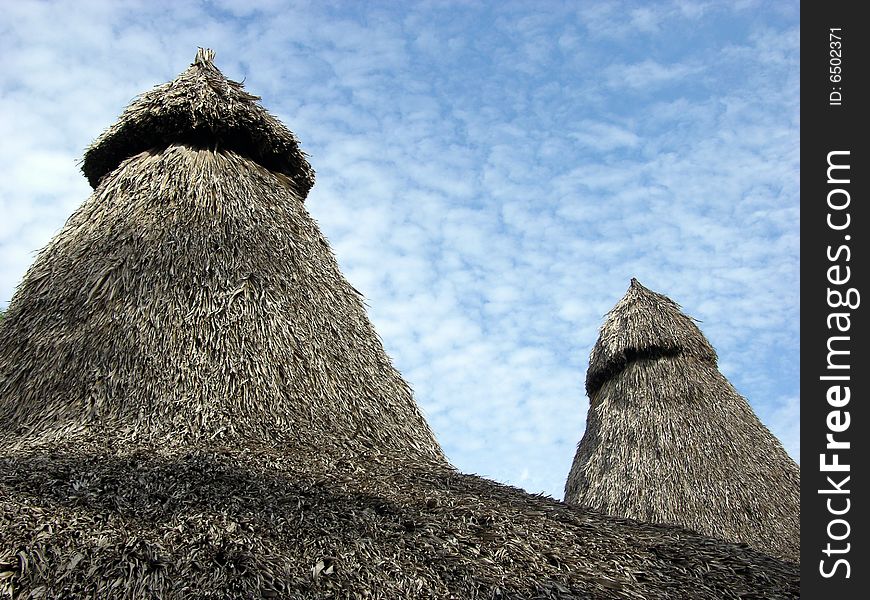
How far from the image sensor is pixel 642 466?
38.3 feet

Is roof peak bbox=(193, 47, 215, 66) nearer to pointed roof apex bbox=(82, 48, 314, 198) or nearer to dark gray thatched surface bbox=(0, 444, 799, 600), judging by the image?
pointed roof apex bbox=(82, 48, 314, 198)

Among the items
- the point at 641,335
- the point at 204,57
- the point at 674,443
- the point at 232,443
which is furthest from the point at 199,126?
the point at 641,335

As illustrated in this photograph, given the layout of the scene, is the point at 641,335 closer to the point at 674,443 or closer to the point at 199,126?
the point at 674,443

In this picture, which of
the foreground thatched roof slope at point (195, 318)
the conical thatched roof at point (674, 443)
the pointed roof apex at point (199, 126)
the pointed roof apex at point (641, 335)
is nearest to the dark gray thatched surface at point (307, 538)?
the foreground thatched roof slope at point (195, 318)

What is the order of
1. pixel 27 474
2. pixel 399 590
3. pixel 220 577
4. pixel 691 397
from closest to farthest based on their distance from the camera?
pixel 220 577 → pixel 399 590 → pixel 27 474 → pixel 691 397

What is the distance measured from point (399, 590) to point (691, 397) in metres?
9.73

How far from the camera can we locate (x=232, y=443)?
198 inches

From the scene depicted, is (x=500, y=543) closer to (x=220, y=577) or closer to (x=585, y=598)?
(x=585, y=598)

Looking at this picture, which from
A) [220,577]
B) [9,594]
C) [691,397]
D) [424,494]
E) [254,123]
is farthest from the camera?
[691,397]

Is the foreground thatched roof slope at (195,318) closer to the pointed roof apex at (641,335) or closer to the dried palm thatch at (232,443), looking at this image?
the dried palm thatch at (232,443)
